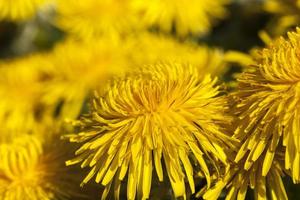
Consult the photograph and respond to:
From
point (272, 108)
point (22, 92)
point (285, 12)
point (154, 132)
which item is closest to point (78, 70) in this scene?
point (22, 92)

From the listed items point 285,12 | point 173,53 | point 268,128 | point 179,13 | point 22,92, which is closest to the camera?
point 268,128

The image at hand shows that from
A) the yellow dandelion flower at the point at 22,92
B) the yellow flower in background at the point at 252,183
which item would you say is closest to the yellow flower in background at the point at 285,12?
the yellow flower in background at the point at 252,183

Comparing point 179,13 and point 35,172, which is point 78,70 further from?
point 35,172

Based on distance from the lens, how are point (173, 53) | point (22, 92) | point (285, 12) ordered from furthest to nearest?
point (22, 92) → point (173, 53) → point (285, 12)

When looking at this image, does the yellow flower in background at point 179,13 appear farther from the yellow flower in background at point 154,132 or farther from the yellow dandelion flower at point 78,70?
the yellow flower in background at point 154,132

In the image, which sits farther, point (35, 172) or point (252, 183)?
point (35, 172)

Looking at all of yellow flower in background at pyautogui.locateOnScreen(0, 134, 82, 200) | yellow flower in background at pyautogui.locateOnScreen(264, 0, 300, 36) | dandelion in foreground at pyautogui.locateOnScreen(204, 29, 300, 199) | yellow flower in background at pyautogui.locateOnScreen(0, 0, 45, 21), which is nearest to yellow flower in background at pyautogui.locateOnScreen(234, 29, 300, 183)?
dandelion in foreground at pyautogui.locateOnScreen(204, 29, 300, 199)
